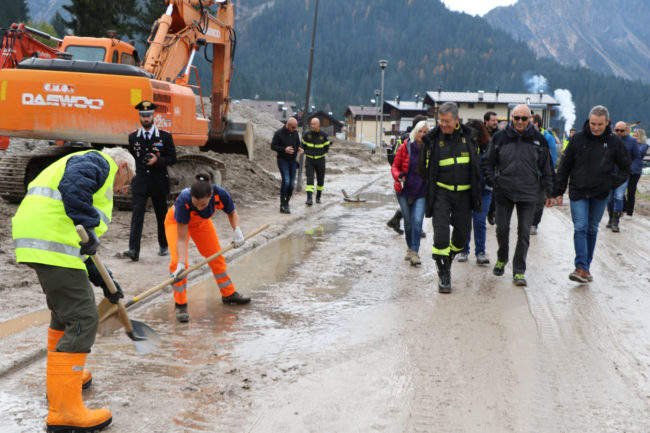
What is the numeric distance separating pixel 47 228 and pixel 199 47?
978 cm

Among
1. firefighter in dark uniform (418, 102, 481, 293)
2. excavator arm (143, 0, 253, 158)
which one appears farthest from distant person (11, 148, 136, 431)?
excavator arm (143, 0, 253, 158)

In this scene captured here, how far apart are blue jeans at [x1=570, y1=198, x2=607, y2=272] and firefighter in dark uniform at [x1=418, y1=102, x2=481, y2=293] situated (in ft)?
4.25

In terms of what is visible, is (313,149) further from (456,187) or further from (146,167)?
(456,187)

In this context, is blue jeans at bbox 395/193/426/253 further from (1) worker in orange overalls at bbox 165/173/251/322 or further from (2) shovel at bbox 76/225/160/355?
(2) shovel at bbox 76/225/160/355

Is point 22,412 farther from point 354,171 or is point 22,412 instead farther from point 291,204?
point 354,171

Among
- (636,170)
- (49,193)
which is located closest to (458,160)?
(49,193)

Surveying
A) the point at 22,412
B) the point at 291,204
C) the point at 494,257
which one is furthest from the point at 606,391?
the point at 291,204

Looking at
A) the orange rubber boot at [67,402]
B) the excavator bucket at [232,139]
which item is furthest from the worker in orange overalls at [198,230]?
the excavator bucket at [232,139]

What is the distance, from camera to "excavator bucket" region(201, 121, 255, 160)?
13.9 meters

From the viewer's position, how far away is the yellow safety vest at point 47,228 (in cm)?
346

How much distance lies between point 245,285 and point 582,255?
376 centimetres

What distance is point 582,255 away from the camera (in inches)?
283

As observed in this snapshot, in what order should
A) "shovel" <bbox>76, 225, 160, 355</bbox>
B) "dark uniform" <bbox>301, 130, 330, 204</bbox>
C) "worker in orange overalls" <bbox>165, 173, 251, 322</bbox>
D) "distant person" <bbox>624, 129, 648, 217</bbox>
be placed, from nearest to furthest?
"shovel" <bbox>76, 225, 160, 355</bbox> < "worker in orange overalls" <bbox>165, 173, 251, 322</bbox> < "distant person" <bbox>624, 129, 648, 217</bbox> < "dark uniform" <bbox>301, 130, 330, 204</bbox>

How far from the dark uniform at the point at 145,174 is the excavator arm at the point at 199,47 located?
149 inches
